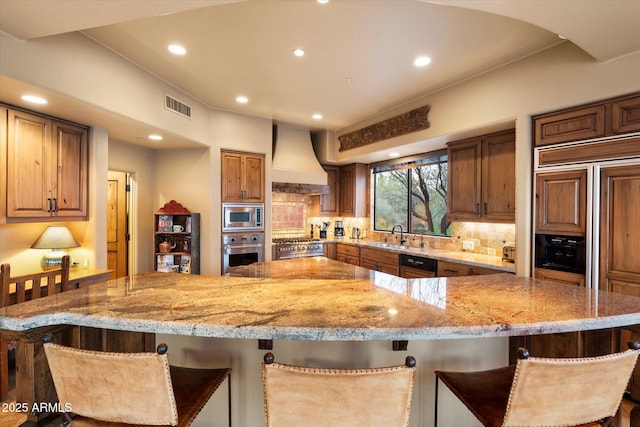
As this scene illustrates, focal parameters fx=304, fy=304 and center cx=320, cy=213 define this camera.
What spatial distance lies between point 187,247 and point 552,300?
405 centimetres

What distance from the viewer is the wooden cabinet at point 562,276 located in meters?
2.49

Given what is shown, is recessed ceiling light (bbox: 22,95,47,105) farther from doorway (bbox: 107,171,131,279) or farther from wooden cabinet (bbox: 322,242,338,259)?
wooden cabinet (bbox: 322,242,338,259)

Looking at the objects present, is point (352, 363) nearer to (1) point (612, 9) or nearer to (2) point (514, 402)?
(2) point (514, 402)

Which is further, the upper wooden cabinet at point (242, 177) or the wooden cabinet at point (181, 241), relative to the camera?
the upper wooden cabinet at point (242, 177)

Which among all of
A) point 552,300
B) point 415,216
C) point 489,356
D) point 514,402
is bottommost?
point 489,356

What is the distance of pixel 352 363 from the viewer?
139 centimetres

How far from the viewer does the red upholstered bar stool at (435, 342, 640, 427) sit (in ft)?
3.17

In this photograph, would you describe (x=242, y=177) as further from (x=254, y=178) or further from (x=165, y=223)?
(x=165, y=223)

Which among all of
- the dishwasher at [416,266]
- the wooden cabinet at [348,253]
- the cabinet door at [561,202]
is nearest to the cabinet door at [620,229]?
the cabinet door at [561,202]

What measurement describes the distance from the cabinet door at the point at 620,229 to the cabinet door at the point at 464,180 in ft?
4.38

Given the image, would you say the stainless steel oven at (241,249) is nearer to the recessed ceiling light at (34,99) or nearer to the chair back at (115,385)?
the recessed ceiling light at (34,99)

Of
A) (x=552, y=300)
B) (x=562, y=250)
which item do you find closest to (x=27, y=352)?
(x=552, y=300)

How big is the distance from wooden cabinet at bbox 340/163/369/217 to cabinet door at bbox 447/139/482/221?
2.02 metres

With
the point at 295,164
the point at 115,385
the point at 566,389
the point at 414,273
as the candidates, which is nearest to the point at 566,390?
the point at 566,389
